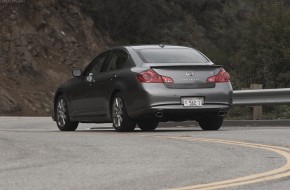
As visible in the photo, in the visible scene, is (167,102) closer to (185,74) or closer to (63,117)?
(185,74)

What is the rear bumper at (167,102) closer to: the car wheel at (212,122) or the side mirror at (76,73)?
the car wheel at (212,122)

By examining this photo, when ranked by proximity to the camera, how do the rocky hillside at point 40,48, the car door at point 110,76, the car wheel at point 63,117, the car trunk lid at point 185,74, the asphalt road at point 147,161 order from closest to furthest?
the asphalt road at point 147,161, the car trunk lid at point 185,74, the car door at point 110,76, the car wheel at point 63,117, the rocky hillside at point 40,48

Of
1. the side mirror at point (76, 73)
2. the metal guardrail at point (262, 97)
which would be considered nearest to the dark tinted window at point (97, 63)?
the side mirror at point (76, 73)

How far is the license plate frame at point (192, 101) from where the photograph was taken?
48.6 ft

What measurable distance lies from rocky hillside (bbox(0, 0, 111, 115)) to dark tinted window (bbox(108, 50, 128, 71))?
1344 centimetres

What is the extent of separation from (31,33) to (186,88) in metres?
19.9

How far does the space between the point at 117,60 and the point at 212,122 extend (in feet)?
7.07

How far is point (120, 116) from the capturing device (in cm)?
1526

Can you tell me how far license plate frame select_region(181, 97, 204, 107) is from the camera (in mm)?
14816

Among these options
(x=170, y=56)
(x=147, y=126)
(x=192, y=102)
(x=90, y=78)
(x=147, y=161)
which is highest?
(x=147, y=161)

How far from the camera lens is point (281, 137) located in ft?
42.1

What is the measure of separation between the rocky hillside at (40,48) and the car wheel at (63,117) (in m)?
11.6

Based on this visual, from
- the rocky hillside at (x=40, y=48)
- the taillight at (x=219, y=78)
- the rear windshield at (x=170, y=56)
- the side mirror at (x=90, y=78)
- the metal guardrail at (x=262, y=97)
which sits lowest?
the rocky hillside at (x=40, y=48)

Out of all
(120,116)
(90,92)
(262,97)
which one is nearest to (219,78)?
(120,116)
